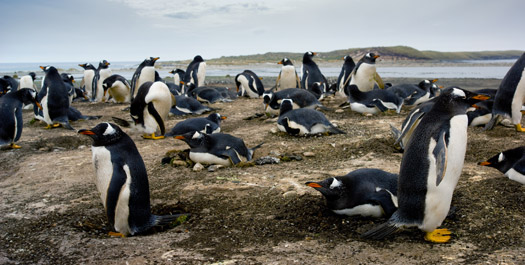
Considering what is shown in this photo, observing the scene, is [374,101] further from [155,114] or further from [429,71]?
[429,71]

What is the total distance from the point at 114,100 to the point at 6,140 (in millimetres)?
6490

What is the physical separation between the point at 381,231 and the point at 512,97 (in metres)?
4.46

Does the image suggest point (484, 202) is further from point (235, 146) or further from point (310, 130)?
point (310, 130)

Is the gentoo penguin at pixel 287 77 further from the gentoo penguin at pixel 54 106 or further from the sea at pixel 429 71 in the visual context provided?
the sea at pixel 429 71

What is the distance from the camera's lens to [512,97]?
6262 millimetres

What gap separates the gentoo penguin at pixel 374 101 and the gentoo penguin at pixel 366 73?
2041 mm

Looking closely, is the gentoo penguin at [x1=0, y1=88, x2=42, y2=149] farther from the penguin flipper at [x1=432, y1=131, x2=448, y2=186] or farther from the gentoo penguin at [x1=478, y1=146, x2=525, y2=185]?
the gentoo penguin at [x1=478, y1=146, x2=525, y2=185]

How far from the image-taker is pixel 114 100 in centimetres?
1321

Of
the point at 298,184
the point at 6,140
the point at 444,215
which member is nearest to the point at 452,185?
the point at 444,215

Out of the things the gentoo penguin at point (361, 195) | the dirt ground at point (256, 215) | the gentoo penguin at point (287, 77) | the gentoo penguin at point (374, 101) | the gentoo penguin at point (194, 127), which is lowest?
the dirt ground at point (256, 215)

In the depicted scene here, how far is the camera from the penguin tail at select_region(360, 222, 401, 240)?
3.06m

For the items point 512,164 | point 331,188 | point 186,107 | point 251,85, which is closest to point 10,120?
point 186,107

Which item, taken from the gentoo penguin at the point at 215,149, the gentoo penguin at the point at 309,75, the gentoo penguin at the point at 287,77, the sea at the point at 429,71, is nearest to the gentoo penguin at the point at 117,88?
the gentoo penguin at the point at 287,77

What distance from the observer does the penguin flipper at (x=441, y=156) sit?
3002mm
